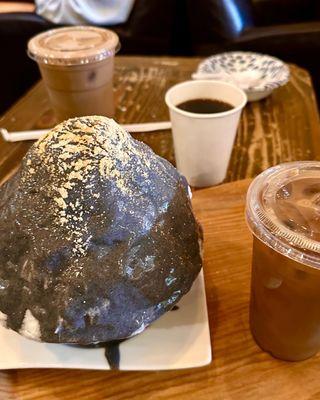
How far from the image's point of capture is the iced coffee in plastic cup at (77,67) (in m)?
0.99

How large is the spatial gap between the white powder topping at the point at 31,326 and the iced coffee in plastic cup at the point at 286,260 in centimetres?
26

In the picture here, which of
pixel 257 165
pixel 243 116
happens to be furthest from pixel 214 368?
pixel 243 116

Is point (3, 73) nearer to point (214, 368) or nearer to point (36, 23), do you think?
point (36, 23)

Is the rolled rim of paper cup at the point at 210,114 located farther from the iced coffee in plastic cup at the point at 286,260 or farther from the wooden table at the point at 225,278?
the iced coffee in plastic cup at the point at 286,260

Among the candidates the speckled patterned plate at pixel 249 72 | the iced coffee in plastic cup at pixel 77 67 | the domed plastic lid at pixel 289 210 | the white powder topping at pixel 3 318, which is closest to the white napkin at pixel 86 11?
the speckled patterned plate at pixel 249 72

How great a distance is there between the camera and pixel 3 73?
2.14 m

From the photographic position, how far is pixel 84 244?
483 millimetres

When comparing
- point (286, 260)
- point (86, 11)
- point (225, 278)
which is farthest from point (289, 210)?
point (86, 11)

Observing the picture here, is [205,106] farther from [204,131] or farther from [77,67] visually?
[77,67]

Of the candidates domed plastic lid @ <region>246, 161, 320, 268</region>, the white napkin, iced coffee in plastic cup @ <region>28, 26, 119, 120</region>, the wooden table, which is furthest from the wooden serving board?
the white napkin

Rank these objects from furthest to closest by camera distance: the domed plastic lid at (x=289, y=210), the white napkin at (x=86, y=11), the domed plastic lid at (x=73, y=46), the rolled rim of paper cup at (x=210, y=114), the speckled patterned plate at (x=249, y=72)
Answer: the white napkin at (x=86, y=11), the speckled patterned plate at (x=249, y=72), the domed plastic lid at (x=73, y=46), the rolled rim of paper cup at (x=210, y=114), the domed plastic lid at (x=289, y=210)

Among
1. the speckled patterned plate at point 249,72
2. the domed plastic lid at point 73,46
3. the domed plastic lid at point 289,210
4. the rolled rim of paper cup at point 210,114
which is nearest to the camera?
the domed plastic lid at point 289,210

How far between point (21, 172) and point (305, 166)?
Result: 0.35 metres

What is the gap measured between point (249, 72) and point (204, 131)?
51cm
